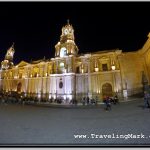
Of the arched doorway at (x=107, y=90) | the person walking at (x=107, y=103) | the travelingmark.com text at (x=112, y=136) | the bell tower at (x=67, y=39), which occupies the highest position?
the bell tower at (x=67, y=39)

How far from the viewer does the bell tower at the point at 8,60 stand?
15.8ft

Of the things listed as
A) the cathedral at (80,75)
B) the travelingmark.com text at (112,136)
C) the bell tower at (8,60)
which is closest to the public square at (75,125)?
the travelingmark.com text at (112,136)

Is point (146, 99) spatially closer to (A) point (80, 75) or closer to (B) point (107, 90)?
(B) point (107, 90)

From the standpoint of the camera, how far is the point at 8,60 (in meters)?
4.96

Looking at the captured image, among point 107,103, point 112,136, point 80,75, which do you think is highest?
point 80,75

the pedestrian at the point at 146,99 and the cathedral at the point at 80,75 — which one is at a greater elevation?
the cathedral at the point at 80,75

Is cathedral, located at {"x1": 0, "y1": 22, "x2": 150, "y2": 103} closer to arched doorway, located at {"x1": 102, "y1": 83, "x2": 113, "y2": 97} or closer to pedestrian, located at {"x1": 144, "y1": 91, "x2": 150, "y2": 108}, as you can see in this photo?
arched doorway, located at {"x1": 102, "y1": 83, "x2": 113, "y2": 97}

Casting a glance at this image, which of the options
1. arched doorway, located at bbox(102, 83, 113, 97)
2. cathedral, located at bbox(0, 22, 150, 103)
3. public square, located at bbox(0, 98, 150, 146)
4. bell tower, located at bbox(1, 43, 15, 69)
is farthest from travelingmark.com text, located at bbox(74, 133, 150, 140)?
bell tower, located at bbox(1, 43, 15, 69)

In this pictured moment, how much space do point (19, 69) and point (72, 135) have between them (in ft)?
8.64

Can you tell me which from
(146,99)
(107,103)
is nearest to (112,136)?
(107,103)

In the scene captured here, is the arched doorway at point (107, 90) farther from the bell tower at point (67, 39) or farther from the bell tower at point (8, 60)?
the bell tower at point (8, 60)

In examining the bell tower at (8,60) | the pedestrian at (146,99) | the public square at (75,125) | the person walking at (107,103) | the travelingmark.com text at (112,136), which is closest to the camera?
the travelingmark.com text at (112,136)

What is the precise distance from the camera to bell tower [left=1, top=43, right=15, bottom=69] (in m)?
4.81

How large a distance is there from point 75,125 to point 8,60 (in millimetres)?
2643
